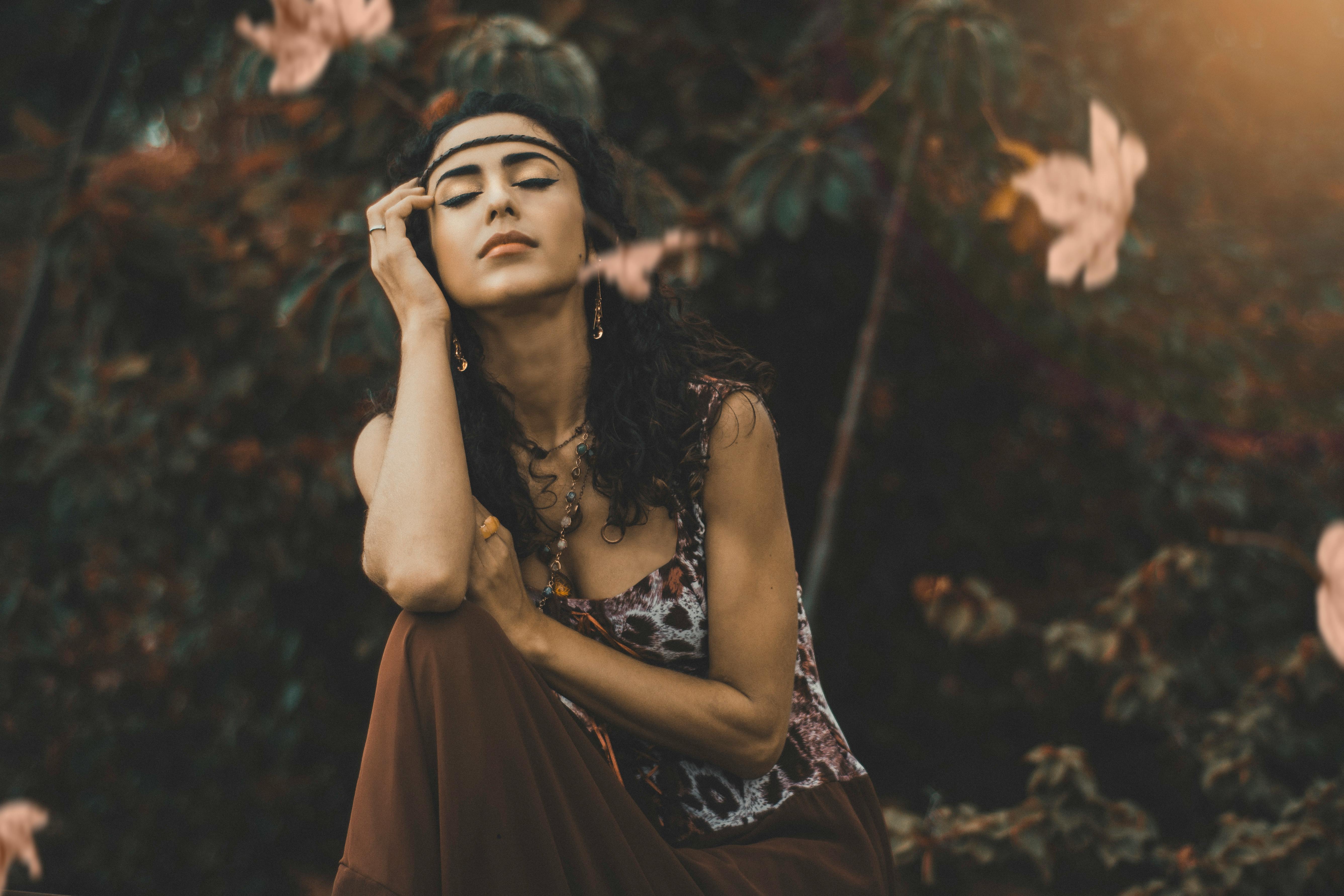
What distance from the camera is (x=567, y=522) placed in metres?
1.23

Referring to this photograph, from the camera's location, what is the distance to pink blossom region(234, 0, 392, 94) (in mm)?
1628

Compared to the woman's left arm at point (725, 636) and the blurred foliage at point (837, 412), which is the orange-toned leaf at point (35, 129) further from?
the woman's left arm at point (725, 636)

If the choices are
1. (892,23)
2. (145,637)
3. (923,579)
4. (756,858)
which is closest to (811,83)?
(892,23)

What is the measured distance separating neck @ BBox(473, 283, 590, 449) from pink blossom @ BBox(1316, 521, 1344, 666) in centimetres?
95

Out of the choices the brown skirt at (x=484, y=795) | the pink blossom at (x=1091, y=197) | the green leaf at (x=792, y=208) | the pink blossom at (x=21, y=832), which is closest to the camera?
the brown skirt at (x=484, y=795)

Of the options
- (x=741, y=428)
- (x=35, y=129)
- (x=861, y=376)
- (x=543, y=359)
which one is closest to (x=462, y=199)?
(x=543, y=359)

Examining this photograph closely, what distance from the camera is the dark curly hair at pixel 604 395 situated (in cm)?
121

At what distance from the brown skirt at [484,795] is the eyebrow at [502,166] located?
19.4 inches

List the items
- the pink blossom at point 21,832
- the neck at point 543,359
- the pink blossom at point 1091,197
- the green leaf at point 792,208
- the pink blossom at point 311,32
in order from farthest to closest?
the pink blossom at point 21,832 < the green leaf at point 792,208 < the pink blossom at point 311,32 < the pink blossom at point 1091,197 < the neck at point 543,359

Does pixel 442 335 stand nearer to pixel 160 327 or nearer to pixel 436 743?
pixel 436 743

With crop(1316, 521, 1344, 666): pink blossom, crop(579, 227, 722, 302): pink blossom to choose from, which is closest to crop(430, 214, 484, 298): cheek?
crop(579, 227, 722, 302): pink blossom

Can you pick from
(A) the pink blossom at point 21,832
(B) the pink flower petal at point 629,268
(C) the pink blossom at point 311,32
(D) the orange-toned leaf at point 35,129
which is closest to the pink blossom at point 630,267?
(B) the pink flower petal at point 629,268

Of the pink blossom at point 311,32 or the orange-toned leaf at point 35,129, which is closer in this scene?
the pink blossom at point 311,32

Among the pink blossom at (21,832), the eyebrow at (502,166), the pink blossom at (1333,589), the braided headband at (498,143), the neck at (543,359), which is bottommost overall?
the pink blossom at (21,832)
